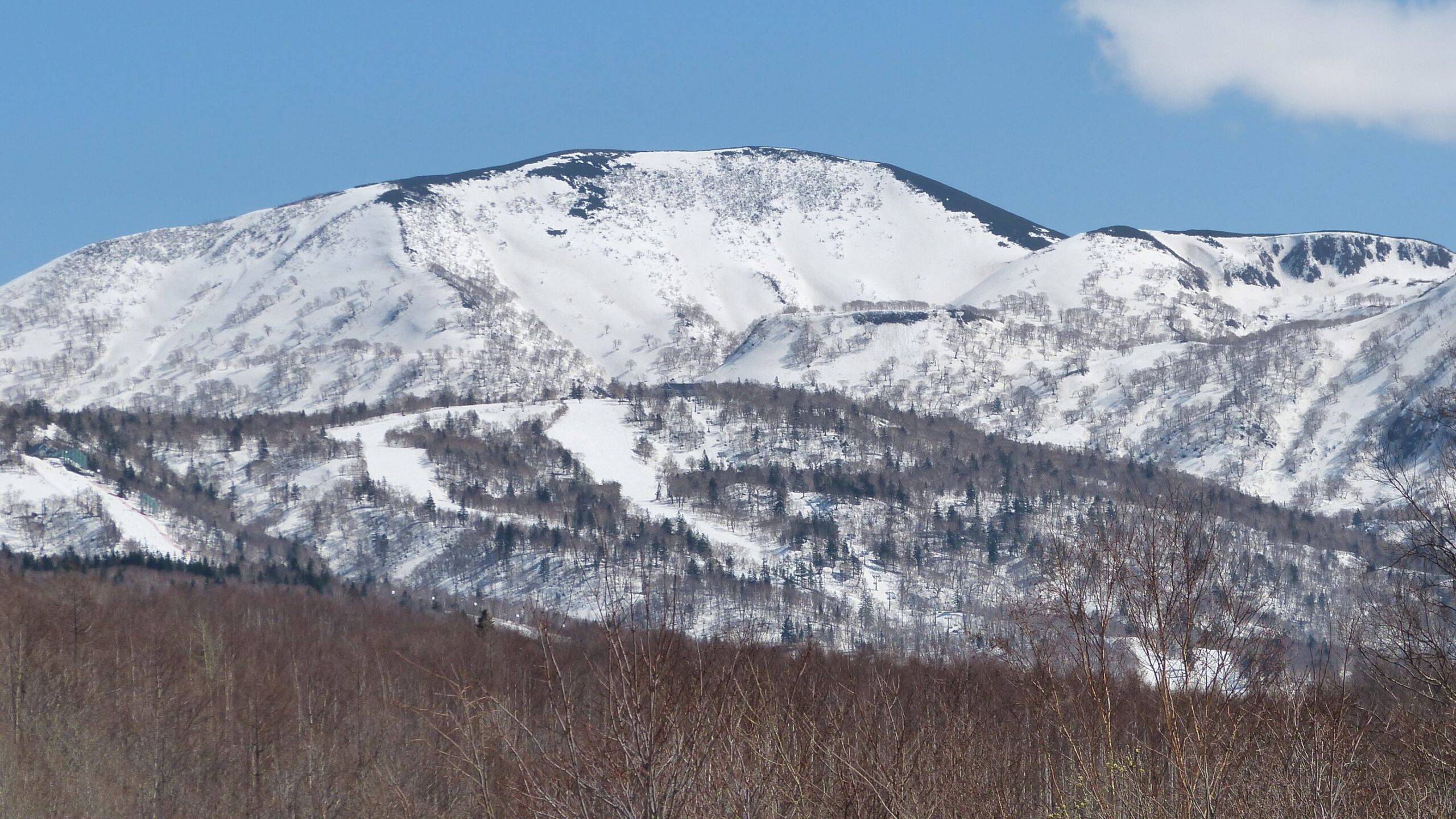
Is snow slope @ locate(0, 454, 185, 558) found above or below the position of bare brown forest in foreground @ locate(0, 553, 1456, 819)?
below

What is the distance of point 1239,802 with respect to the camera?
1612 centimetres

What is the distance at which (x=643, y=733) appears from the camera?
45.1 ft

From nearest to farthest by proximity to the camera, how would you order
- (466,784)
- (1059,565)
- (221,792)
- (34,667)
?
(1059,565) → (466,784) → (221,792) → (34,667)

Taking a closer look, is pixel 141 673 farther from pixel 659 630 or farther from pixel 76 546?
pixel 76 546

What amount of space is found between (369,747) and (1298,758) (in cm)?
5657

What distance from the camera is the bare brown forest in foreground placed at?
1396cm

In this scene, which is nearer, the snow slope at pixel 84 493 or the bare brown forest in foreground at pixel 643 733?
the bare brown forest in foreground at pixel 643 733

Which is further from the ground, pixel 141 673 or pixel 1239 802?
pixel 1239 802

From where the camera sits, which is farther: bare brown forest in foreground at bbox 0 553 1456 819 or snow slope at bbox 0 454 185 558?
snow slope at bbox 0 454 185 558

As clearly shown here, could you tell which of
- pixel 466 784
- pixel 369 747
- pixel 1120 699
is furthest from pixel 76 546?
pixel 1120 699

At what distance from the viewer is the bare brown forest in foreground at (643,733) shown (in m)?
14.0

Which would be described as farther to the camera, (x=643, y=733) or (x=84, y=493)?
(x=84, y=493)

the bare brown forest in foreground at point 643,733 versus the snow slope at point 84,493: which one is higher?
the bare brown forest in foreground at point 643,733

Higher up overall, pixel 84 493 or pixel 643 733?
pixel 643 733
